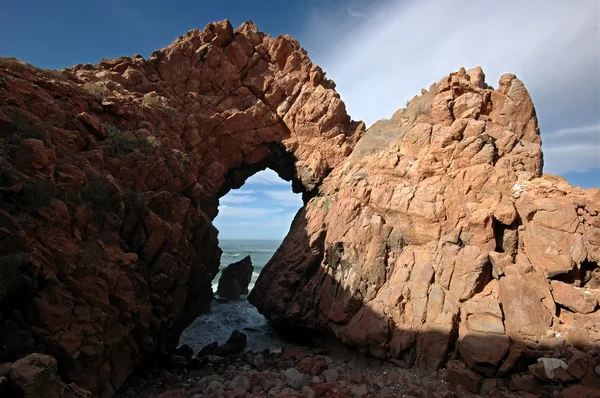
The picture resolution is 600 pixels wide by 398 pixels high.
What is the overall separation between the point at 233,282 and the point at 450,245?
19.0m

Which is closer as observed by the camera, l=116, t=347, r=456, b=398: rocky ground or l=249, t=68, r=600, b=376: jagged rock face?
l=116, t=347, r=456, b=398: rocky ground

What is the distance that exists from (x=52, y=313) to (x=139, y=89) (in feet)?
44.2

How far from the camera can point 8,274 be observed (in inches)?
277

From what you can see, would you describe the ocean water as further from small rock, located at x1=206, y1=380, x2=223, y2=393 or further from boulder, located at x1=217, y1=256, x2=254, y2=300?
small rock, located at x1=206, y1=380, x2=223, y2=393

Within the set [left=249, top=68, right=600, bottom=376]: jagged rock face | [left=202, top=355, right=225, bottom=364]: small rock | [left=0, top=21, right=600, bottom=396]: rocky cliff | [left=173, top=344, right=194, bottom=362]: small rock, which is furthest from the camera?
[left=173, top=344, right=194, bottom=362]: small rock

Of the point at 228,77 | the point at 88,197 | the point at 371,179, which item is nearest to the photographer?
the point at 88,197

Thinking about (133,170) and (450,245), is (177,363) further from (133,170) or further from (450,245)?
(450,245)

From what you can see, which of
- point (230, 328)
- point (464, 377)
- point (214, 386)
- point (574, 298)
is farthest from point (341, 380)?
point (230, 328)

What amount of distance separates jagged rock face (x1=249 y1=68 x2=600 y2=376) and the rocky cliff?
0.07 m

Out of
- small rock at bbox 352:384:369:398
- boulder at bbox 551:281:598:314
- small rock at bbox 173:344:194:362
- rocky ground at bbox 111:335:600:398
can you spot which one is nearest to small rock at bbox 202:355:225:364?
rocky ground at bbox 111:335:600:398

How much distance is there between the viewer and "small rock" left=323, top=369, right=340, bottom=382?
1161 centimetres

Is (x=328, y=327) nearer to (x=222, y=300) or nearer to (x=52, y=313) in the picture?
(x=52, y=313)

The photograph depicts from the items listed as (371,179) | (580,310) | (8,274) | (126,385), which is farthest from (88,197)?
(580,310)

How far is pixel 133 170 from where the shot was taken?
12.3 meters
